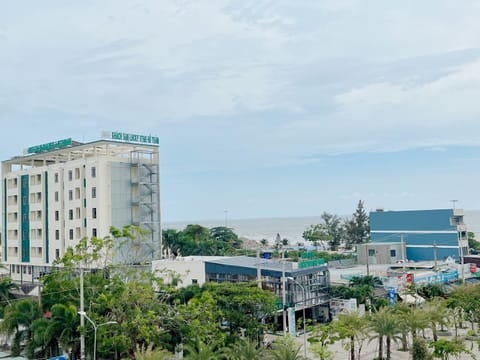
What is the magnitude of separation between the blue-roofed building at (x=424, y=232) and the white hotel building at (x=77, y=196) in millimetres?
34420

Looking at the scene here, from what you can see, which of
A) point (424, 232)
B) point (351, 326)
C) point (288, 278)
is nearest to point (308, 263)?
point (288, 278)

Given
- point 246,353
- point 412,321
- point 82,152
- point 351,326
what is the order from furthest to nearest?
point 82,152 < point 412,321 < point 351,326 < point 246,353

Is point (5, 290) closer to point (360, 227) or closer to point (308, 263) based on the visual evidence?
point (308, 263)

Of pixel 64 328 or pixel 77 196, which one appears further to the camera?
pixel 77 196

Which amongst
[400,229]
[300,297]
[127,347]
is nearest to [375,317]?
[300,297]

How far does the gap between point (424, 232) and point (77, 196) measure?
45916 millimetres

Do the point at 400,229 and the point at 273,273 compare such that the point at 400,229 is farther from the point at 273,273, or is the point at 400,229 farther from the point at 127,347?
the point at 127,347

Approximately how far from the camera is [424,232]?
72.4 metres

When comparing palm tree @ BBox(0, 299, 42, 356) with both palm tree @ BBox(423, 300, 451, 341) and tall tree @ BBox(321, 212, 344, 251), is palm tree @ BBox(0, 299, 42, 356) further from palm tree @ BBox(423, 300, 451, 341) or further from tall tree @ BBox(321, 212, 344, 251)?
tall tree @ BBox(321, 212, 344, 251)

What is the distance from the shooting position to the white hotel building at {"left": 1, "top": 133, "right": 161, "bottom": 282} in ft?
173

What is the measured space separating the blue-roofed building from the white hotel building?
3442 cm

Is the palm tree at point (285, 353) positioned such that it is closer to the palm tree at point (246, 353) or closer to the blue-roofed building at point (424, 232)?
the palm tree at point (246, 353)

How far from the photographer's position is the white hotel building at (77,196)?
5266 cm

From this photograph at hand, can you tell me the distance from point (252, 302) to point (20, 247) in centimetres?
3867
